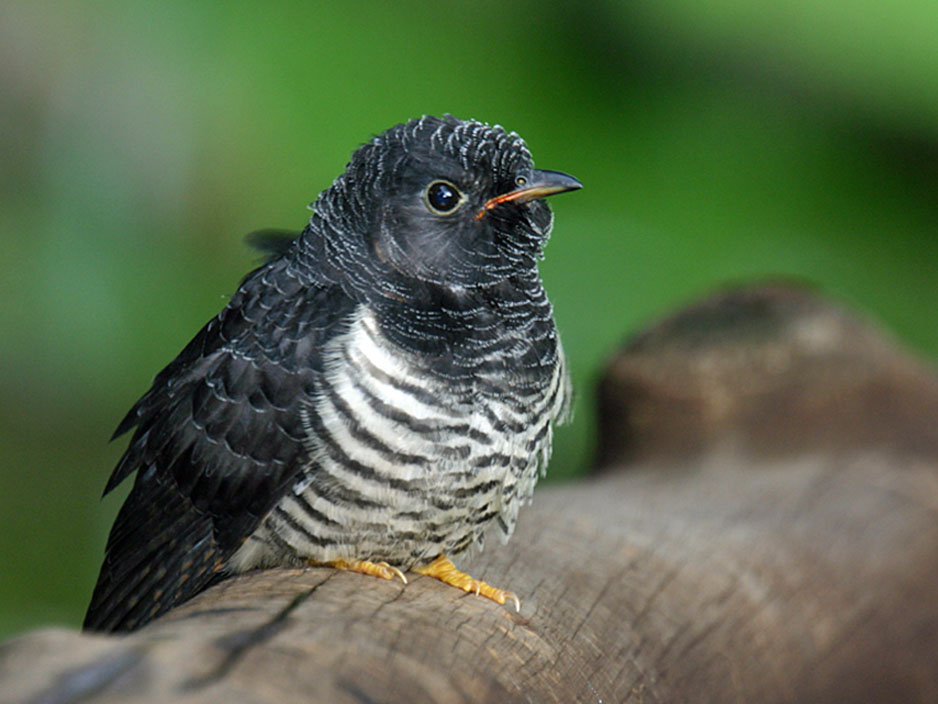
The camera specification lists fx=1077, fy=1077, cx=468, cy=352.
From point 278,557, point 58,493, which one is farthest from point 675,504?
point 58,493

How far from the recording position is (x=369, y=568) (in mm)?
1634

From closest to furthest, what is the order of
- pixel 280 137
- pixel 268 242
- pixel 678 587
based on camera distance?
pixel 678 587 → pixel 268 242 → pixel 280 137

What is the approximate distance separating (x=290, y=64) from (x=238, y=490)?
334 cm

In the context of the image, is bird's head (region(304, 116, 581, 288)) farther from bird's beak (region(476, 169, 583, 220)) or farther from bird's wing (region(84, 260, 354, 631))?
bird's wing (region(84, 260, 354, 631))

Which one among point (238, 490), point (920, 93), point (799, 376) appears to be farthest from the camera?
point (920, 93)

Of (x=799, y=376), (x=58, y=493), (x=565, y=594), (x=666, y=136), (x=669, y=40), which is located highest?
(x=669, y=40)

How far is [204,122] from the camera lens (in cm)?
458

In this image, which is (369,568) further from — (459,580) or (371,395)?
(371,395)

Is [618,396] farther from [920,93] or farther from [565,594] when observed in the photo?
[920,93]

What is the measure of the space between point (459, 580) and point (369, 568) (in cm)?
14

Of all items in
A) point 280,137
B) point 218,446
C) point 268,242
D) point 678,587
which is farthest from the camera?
point 280,137

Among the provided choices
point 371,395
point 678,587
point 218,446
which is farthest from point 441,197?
point 678,587

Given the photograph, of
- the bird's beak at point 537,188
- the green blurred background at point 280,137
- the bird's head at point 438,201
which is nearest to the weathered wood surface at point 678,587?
the bird's head at point 438,201

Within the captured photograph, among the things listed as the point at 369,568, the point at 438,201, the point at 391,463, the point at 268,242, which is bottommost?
the point at 369,568
